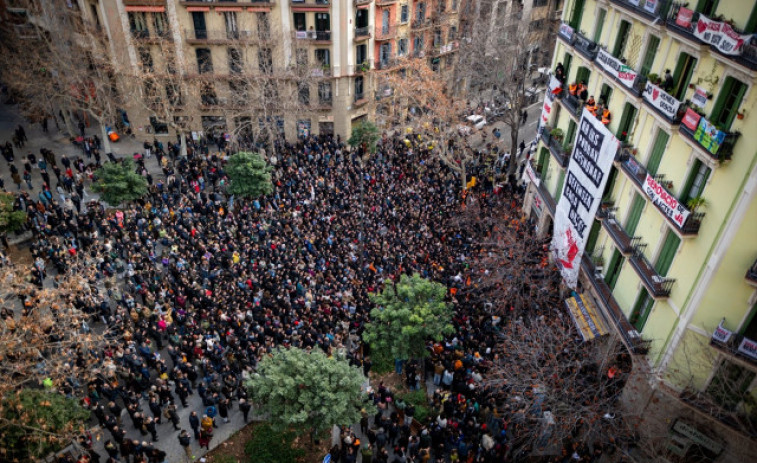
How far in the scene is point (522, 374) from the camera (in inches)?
738

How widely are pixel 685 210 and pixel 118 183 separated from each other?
27.4m

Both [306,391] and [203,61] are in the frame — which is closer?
[306,391]

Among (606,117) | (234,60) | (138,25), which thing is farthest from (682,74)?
(138,25)

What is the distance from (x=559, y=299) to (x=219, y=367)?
16.3 metres

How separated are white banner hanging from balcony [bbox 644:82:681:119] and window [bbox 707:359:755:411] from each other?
8.42m

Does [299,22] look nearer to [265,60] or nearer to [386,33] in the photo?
[265,60]

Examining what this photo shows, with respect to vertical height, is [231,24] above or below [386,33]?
above

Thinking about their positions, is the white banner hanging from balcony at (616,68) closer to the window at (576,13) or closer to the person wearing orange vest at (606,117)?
the person wearing orange vest at (606,117)

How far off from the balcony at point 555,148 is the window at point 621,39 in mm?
5411

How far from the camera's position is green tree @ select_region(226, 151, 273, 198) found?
30922 mm

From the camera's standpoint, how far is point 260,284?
81.7 ft

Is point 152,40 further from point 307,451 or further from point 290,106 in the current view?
point 307,451

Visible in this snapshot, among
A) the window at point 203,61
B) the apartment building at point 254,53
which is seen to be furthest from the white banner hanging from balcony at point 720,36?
the window at point 203,61

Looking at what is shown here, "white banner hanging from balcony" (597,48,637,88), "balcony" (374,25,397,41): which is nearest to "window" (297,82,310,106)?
"balcony" (374,25,397,41)
